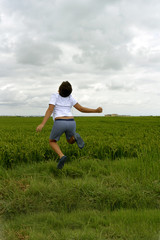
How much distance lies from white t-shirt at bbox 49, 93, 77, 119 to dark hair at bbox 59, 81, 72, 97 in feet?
0.36

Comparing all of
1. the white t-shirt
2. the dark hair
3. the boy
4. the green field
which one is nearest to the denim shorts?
the boy

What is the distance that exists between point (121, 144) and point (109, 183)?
3.13 m

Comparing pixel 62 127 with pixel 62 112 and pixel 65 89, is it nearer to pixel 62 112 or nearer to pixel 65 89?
pixel 62 112

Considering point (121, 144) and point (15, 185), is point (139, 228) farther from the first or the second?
point (121, 144)

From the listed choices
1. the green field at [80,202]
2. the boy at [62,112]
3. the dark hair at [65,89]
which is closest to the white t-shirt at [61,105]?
the boy at [62,112]

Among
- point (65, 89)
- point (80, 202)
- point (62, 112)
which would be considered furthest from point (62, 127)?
point (80, 202)

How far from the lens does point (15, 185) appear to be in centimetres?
Answer: 430

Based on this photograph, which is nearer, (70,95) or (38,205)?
(38,205)

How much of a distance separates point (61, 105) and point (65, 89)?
1.14 ft

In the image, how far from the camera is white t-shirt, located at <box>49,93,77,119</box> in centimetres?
464

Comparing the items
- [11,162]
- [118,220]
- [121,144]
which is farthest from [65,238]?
[121,144]

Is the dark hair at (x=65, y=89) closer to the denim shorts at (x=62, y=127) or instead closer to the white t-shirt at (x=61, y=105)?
the white t-shirt at (x=61, y=105)

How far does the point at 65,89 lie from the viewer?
15.1 feet

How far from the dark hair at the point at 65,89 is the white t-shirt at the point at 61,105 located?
0.11m
